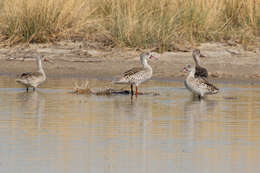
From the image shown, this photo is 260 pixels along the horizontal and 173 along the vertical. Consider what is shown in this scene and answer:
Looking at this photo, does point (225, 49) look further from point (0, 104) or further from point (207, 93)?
point (0, 104)

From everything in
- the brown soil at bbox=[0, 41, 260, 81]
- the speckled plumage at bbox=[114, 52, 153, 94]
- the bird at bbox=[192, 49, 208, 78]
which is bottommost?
the brown soil at bbox=[0, 41, 260, 81]

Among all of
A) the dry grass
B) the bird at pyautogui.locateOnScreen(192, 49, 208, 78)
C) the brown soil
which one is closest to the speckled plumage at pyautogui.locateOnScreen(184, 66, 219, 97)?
the bird at pyautogui.locateOnScreen(192, 49, 208, 78)

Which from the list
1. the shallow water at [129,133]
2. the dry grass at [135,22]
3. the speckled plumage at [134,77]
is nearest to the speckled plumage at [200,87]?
the shallow water at [129,133]

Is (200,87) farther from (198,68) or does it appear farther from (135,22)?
(135,22)

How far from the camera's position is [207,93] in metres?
15.0

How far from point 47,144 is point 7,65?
1090 cm

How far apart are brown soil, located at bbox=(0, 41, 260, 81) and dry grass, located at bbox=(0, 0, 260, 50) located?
1.09ft

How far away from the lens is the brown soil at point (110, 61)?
→ 61.9ft

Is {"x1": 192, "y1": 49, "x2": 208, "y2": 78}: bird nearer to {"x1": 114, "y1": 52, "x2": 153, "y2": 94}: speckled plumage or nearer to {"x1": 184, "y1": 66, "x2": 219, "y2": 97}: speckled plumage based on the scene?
{"x1": 114, "y1": 52, "x2": 153, "y2": 94}: speckled plumage

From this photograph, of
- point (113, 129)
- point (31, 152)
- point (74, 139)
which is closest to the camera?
point (31, 152)

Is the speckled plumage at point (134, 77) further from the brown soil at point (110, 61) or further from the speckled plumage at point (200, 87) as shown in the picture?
the brown soil at point (110, 61)

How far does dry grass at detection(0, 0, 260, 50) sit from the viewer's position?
20.7m

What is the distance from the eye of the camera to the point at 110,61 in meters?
20.1

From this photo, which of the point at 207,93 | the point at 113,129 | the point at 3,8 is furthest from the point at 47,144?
the point at 3,8
